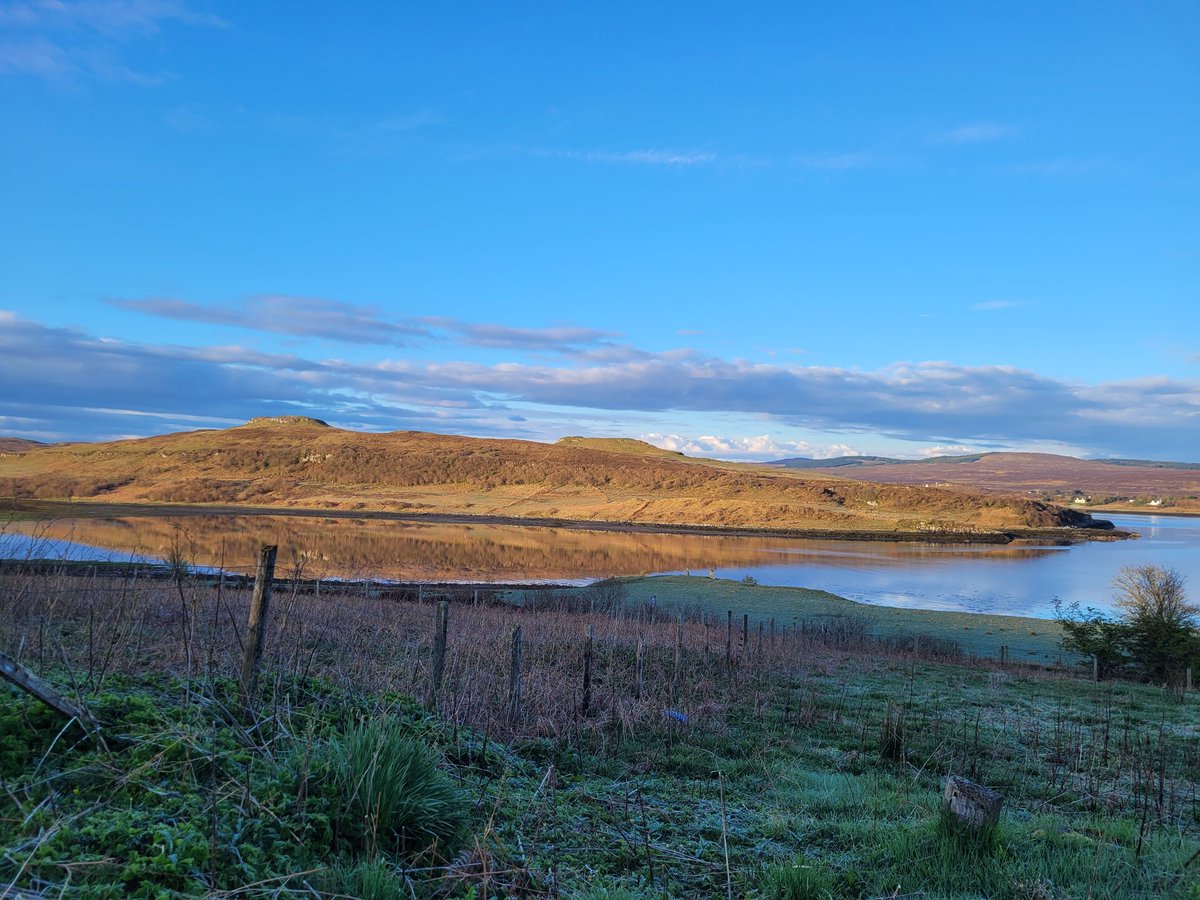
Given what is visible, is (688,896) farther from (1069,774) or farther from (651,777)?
(1069,774)

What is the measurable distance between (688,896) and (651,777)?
2.80 metres

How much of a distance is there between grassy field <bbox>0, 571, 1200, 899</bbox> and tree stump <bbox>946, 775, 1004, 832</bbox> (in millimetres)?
157

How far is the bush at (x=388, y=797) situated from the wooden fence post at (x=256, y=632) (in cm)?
91

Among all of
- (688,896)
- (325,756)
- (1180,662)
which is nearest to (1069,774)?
(688,896)

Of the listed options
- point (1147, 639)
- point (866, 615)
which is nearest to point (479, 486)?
point (866, 615)

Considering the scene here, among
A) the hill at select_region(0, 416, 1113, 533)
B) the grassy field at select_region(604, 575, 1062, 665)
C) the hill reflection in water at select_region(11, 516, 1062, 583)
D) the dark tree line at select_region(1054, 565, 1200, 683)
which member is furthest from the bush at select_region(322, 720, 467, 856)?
the hill at select_region(0, 416, 1113, 533)

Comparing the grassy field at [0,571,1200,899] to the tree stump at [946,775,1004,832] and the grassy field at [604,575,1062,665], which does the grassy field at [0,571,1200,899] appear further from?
the grassy field at [604,575,1062,665]

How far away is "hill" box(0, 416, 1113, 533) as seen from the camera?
10338 centimetres

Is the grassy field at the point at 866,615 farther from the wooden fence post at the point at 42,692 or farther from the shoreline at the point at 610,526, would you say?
the shoreline at the point at 610,526

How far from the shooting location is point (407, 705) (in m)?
7.16

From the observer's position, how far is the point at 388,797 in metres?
4.99

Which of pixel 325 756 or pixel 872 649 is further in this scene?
pixel 872 649

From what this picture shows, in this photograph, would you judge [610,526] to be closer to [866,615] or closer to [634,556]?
[634,556]

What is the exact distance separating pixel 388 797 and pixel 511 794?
61.4 inches
